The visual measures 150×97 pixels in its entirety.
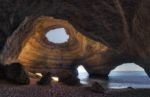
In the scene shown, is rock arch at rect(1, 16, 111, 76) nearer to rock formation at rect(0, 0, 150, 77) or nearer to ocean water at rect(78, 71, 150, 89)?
ocean water at rect(78, 71, 150, 89)

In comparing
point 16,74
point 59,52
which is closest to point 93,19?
point 16,74

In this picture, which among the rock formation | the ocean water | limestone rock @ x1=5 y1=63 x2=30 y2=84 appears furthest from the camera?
the ocean water

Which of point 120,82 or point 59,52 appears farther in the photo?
point 59,52

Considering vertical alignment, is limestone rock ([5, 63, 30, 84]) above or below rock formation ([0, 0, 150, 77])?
below

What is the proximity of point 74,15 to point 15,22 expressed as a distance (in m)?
1.51

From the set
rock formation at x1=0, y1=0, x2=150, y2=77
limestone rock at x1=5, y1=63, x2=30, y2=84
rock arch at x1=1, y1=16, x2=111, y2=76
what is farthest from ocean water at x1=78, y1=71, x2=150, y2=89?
limestone rock at x1=5, y1=63, x2=30, y2=84

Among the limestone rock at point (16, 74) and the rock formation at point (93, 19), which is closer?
the rock formation at point (93, 19)

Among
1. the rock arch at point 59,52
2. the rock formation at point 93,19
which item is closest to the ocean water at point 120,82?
the rock arch at point 59,52

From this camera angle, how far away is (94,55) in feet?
40.8

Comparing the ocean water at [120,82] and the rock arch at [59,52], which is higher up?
the rock arch at [59,52]

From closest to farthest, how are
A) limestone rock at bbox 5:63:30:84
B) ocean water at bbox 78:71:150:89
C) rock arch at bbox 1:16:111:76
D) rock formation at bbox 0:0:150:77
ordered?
rock formation at bbox 0:0:150:77
limestone rock at bbox 5:63:30:84
ocean water at bbox 78:71:150:89
rock arch at bbox 1:16:111:76

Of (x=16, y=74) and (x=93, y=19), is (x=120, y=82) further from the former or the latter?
(x=16, y=74)

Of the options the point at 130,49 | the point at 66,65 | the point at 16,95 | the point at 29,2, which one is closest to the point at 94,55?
the point at 66,65

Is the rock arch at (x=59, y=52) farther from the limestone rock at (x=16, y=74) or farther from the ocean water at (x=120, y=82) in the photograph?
the limestone rock at (x=16, y=74)
